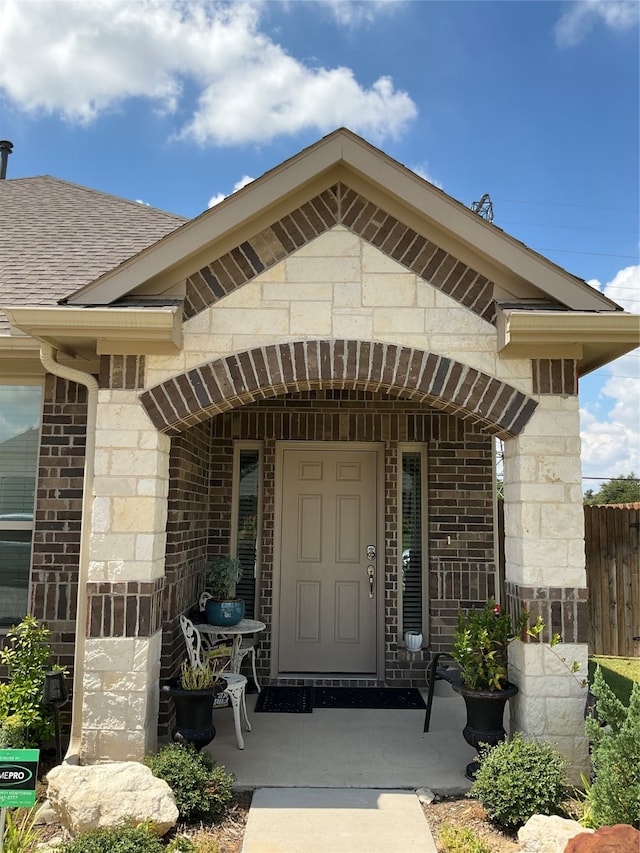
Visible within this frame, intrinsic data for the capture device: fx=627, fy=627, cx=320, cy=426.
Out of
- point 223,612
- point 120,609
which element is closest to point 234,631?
point 223,612

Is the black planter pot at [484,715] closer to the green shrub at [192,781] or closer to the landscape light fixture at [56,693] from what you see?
the green shrub at [192,781]

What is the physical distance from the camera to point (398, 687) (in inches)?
247

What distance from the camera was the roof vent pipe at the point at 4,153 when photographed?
939cm

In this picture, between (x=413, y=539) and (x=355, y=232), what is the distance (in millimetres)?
3425

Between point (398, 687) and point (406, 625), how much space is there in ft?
1.99

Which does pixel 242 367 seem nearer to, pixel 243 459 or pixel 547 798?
pixel 243 459

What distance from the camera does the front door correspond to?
648cm

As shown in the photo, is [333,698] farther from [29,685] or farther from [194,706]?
[29,685]

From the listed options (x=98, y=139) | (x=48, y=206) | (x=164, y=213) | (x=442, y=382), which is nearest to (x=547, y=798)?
(x=442, y=382)

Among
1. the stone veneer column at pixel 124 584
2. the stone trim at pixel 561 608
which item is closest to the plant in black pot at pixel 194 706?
the stone veneer column at pixel 124 584

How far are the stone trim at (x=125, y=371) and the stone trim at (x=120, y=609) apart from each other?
1.35 metres

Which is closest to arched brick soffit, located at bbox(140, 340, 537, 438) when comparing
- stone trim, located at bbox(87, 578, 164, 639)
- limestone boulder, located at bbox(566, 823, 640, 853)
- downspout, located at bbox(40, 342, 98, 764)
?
downspout, located at bbox(40, 342, 98, 764)

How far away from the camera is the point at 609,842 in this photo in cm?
265

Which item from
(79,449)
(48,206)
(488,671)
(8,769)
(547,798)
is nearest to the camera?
(8,769)
